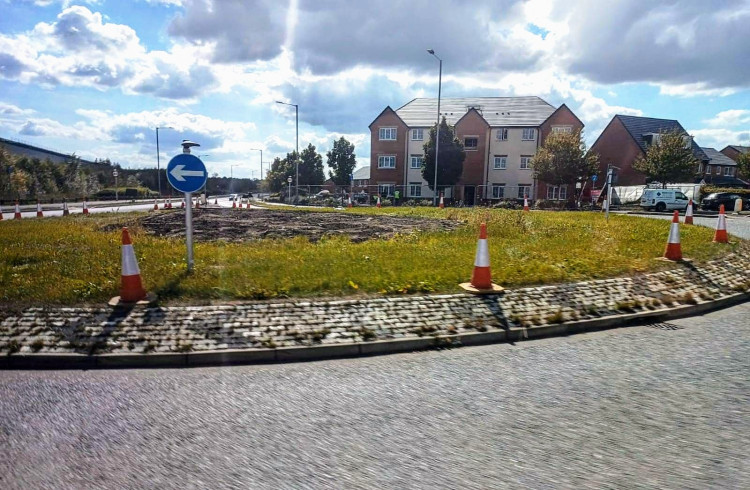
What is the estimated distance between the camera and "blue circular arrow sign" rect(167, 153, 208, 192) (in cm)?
725

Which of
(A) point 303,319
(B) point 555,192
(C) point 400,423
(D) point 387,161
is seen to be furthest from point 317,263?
(D) point 387,161

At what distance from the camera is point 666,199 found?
32656mm

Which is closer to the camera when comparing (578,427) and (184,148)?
(578,427)

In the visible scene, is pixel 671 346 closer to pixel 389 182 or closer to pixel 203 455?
pixel 203 455

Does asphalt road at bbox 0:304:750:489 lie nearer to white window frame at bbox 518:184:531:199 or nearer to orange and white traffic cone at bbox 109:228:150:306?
orange and white traffic cone at bbox 109:228:150:306

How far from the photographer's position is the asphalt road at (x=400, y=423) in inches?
109

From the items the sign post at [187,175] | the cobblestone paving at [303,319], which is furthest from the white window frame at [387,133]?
the cobblestone paving at [303,319]

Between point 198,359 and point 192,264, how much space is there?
3325 millimetres

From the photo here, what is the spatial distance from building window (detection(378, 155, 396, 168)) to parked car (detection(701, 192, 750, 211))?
99.9ft

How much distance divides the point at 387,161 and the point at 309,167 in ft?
87.3

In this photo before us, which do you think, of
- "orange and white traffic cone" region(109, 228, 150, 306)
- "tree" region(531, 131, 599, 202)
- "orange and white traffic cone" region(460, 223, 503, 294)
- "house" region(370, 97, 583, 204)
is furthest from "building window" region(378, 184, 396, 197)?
"orange and white traffic cone" region(109, 228, 150, 306)

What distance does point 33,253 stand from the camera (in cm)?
979

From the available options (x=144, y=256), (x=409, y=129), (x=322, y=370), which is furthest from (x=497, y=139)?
(x=322, y=370)

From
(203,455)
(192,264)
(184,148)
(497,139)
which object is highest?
(497,139)
